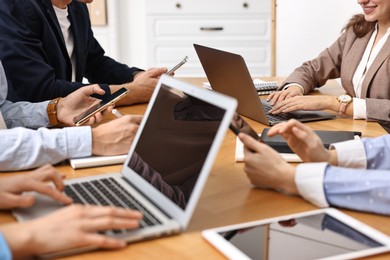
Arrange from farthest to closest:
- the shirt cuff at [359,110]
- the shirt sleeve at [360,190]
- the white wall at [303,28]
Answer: the white wall at [303,28] < the shirt cuff at [359,110] < the shirt sleeve at [360,190]

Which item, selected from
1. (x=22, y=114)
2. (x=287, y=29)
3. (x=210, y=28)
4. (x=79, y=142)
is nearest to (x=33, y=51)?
(x=22, y=114)

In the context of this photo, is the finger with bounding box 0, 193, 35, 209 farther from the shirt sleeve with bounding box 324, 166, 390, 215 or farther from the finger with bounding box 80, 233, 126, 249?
the shirt sleeve with bounding box 324, 166, 390, 215

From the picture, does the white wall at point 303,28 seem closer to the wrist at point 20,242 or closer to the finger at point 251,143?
the finger at point 251,143

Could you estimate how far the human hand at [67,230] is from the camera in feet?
2.81

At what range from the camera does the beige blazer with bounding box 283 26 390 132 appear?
2062mm

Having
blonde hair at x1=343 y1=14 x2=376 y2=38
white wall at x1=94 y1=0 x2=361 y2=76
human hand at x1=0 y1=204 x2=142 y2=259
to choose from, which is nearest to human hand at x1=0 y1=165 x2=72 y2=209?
human hand at x1=0 y1=204 x2=142 y2=259

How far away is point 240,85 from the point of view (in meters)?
Result: 1.74

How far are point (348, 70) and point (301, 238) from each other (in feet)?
4.64

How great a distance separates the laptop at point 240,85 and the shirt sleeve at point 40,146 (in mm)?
553

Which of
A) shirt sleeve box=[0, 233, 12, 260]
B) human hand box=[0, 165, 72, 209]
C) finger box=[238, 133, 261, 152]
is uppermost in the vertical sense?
finger box=[238, 133, 261, 152]

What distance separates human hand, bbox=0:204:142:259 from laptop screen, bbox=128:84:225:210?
0.12 m

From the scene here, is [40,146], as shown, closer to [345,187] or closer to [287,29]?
[345,187]

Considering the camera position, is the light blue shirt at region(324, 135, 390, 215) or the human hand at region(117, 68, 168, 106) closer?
the light blue shirt at region(324, 135, 390, 215)

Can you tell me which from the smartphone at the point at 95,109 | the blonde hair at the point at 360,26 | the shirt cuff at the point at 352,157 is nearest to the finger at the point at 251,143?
the shirt cuff at the point at 352,157
